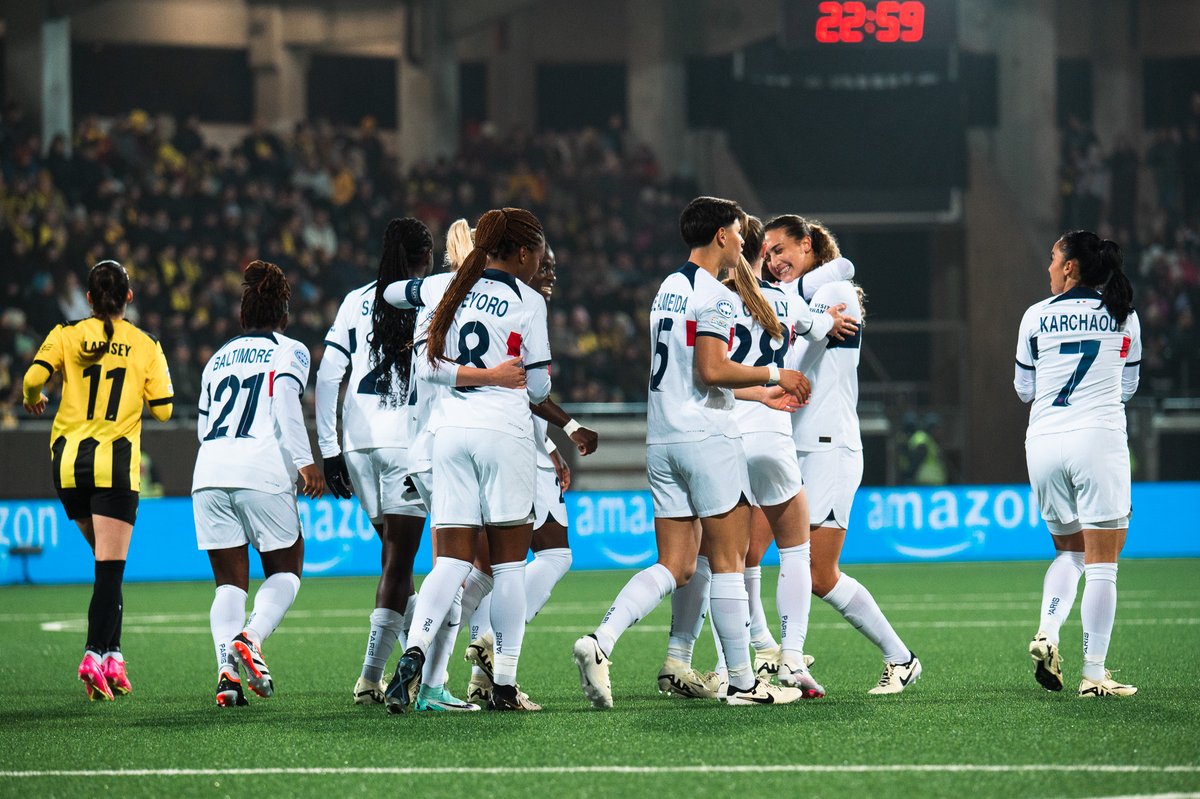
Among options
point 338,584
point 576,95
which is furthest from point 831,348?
point 576,95

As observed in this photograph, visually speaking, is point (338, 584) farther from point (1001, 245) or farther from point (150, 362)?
point (1001, 245)

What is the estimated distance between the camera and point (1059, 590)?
7.35m

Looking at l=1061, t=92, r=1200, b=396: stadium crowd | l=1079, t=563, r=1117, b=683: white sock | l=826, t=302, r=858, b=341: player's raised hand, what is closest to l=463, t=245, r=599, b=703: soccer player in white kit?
l=826, t=302, r=858, b=341: player's raised hand

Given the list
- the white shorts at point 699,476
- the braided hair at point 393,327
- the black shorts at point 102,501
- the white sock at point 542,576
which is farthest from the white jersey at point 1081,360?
the black shorts at point 102,501

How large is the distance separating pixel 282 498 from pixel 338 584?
8.64 meters

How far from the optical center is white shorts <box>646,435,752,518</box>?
6.61m

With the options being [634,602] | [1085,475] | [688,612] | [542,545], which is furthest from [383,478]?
[1085,475]

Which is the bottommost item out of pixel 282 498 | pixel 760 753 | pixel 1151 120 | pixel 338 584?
pixel 338 584

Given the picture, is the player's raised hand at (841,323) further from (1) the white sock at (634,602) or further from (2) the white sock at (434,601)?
(2) the white sock at (434,601)

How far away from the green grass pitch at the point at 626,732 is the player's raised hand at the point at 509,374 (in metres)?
1.36

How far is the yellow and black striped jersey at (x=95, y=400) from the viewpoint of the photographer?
7535 mm

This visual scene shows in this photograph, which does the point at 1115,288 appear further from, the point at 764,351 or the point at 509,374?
the point at 509,374

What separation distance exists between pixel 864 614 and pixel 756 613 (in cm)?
68

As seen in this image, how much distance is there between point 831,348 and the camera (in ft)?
24.5
